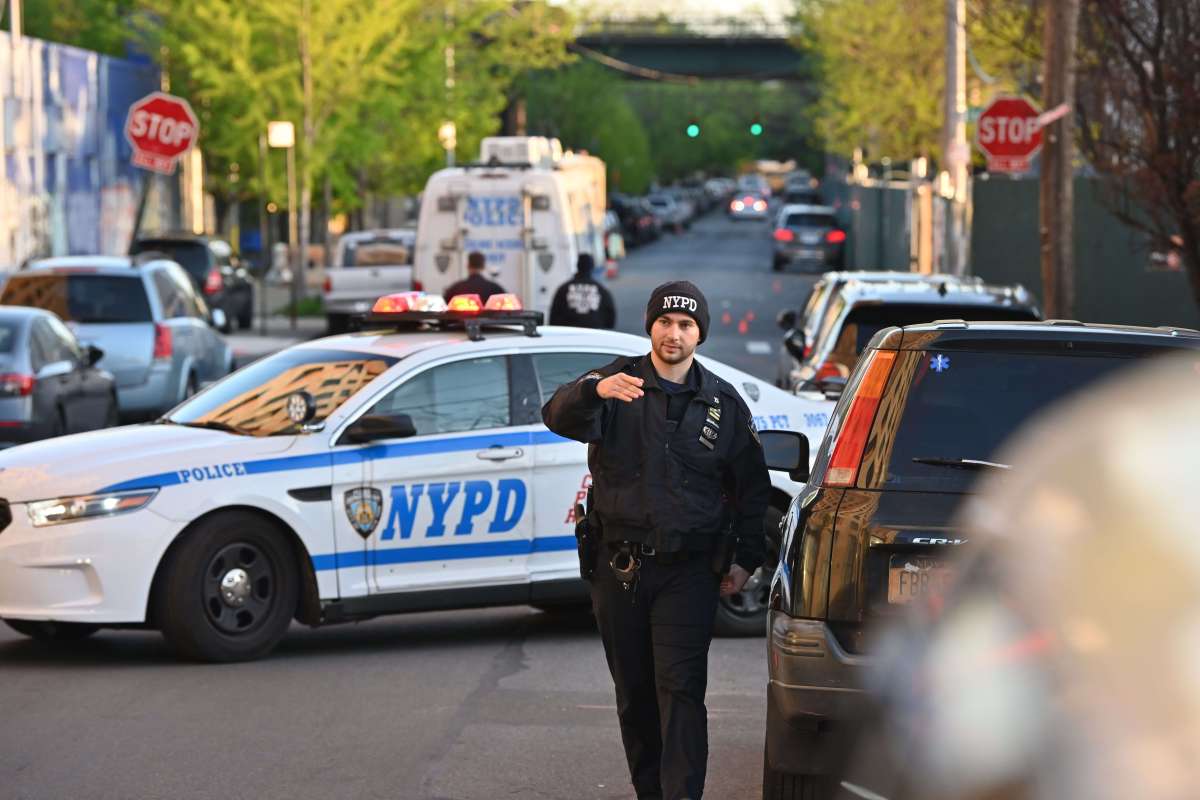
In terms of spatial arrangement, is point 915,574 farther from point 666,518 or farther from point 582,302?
point 582,302

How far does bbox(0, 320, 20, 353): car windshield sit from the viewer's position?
16.8 metres

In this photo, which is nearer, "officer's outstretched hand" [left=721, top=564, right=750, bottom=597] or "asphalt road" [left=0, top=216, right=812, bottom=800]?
"officer's outstretched hand" [left=721, top=564, right=750, bottom=597]

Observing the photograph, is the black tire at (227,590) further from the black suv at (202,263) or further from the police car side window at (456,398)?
the black suv at (202,263)

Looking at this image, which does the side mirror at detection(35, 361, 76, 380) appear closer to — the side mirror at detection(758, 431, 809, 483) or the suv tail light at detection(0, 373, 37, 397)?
the suv tail light at detection(0, 373, 37, 397)

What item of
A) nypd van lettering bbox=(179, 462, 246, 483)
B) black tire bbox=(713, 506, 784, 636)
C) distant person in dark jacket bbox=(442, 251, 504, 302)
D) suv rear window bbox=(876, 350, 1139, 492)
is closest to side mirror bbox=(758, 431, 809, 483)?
A: suv rear window bbox=(876, 350, 1139, 492)

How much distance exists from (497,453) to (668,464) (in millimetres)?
3779

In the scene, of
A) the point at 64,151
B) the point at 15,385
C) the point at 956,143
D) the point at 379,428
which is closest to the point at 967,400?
the point at 379,428

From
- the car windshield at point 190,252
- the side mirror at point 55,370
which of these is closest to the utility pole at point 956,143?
the car windshield at point 190,252

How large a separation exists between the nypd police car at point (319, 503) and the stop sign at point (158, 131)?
19981 millimetres

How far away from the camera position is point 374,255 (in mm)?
34344

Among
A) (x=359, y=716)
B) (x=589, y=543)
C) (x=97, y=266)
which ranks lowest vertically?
(x=359, y=716)

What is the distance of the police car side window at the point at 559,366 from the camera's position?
10586 mm

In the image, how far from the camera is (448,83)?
175 ft

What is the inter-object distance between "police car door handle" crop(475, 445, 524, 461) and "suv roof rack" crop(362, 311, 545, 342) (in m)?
0.63
